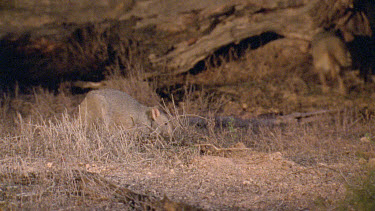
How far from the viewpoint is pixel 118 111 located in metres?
5.75

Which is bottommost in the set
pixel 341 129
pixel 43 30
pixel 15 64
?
pixel 341 129

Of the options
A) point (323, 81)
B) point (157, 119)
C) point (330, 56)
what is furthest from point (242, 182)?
point (323, 81)

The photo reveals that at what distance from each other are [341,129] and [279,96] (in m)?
2.29

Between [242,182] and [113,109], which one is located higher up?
[113,109]

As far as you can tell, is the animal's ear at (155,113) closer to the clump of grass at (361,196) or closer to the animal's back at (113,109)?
the animal's back at (113,109)

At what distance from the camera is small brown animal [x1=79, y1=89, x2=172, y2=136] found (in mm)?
5626

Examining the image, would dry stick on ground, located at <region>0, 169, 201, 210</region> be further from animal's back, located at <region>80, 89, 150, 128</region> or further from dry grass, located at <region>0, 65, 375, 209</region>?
animal's back, located at <region>80, 89, 150, 128</region>

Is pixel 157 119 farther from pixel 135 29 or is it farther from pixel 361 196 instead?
pixel 135 29

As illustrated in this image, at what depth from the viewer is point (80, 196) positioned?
11.7ft

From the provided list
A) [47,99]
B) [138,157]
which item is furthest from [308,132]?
[47,99]

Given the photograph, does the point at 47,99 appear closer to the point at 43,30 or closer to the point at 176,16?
the point at 43,30

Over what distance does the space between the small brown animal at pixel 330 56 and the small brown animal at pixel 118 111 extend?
12.5 feet

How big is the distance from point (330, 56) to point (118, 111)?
4447 mm

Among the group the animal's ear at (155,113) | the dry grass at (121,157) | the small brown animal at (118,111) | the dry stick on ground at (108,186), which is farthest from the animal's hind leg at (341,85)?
the dry stick on ground at (108,186)
